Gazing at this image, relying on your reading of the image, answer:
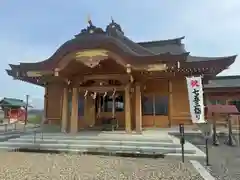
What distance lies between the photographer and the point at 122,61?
9.97m

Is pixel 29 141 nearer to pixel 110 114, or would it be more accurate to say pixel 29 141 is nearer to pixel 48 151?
pixel 48 151

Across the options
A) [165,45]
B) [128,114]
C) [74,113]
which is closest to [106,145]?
[128,114]

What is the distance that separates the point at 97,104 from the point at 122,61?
14.6 feet

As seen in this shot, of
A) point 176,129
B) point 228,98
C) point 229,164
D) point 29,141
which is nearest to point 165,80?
point 176,129

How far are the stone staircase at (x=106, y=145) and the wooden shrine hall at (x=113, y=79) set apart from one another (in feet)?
4.40

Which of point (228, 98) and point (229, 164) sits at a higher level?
point (228, 98)

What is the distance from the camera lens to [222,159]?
7.40m

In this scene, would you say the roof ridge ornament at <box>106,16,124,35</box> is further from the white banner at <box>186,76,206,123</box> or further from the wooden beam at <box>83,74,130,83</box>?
the white banner at <box>186,76,206,123</box>

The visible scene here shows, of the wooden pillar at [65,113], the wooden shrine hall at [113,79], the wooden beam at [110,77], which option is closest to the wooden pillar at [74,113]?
the wooden shrine hall at [113,79]

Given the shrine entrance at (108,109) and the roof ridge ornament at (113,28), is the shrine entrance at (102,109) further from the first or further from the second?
the roof ridge ornament at (113,28)

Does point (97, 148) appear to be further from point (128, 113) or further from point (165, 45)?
point (165, 45)

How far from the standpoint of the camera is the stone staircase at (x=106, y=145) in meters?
7.96

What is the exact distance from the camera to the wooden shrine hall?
10.0 m

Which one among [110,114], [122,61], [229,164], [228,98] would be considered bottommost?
[229,164]
